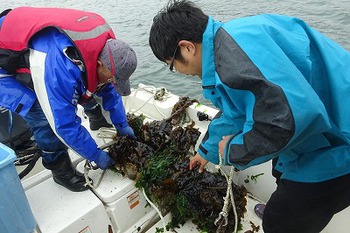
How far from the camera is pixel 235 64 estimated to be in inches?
45.1

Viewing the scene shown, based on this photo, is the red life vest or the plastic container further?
the red life vest

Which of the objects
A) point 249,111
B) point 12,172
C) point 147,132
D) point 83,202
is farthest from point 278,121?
point 147,132

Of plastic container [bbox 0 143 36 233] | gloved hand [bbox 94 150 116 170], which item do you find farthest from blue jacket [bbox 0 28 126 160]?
plastic container [bbox 0 143 36 233]

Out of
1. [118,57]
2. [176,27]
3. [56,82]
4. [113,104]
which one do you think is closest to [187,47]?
[176,27]

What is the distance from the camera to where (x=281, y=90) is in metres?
1.08

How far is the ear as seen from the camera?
138 centimetres

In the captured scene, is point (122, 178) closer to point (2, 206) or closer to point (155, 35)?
point (2, 206)

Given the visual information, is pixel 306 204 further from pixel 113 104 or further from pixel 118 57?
pixel 113 104

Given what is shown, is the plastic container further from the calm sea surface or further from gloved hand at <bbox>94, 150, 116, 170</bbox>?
the calm sea surface

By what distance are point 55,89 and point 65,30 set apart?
0.40 m

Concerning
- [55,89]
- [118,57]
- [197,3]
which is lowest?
[197,3]

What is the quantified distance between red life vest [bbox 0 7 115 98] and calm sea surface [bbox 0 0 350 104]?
3.59 m

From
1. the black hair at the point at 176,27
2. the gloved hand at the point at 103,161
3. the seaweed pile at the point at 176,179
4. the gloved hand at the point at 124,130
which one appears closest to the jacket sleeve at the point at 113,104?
the gloved hand at the point at 124,130

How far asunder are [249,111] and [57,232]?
1596mm
